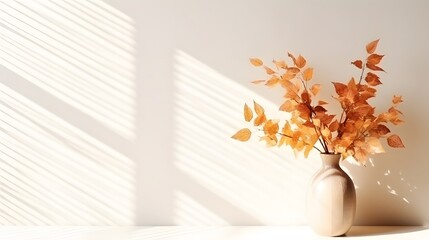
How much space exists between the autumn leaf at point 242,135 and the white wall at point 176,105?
75 millimetres

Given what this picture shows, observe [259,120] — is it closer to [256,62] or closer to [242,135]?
[242,135]

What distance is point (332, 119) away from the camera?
1.49m

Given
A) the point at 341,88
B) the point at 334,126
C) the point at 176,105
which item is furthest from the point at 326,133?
the point at 176,105

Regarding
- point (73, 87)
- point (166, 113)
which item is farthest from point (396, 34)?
point (73, 87)

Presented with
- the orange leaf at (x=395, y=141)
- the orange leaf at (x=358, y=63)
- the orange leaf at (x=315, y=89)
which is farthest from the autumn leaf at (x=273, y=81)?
the orange leaf at (x=395, y=141)

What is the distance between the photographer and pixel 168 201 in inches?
64.9

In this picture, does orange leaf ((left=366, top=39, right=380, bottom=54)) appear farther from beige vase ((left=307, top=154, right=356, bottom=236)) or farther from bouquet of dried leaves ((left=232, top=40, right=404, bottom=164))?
beige vase ((left=307, top=154, right=356, bottom=236))

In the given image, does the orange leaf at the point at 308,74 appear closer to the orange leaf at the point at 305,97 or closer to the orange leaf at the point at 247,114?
the orange leaf at the point at 305,97

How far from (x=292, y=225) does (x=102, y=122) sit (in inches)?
26.2

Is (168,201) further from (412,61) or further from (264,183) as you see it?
(412,61)

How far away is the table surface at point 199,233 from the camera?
151 cm

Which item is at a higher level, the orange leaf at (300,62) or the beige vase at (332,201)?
the orange leaf at (300,62)

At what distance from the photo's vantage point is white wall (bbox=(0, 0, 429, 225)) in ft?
5.24

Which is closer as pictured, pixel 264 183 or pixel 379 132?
pixel 379 132
